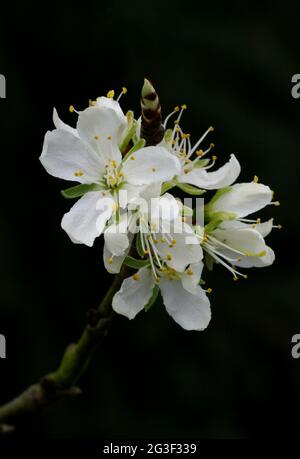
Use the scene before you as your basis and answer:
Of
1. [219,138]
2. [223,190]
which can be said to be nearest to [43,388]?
[223,190]

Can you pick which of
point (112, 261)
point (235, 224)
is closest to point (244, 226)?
point (235, 224)

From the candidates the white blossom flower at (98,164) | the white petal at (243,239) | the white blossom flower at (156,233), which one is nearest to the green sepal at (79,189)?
the white blossom flower at (98,164)

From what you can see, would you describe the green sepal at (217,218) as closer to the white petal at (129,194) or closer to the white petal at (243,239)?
the white petal at (243,239)

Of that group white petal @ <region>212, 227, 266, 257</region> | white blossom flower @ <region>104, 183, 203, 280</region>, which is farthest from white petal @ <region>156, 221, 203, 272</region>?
white petal @ <region>212, 227, 266, 257</region>

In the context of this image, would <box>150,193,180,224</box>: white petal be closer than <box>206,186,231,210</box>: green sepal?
Yes

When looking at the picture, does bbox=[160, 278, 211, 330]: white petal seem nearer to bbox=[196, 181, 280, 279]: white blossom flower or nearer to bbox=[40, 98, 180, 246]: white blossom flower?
bbox=[196, 181, 280, 279]: white blossom flower

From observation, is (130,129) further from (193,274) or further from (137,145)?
(193,274)
